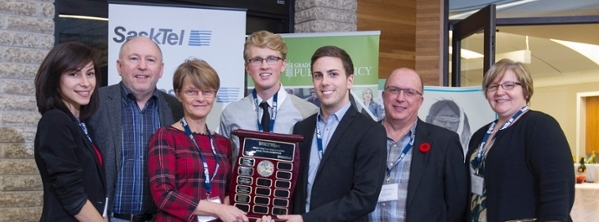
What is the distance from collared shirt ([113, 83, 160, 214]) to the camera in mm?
2680

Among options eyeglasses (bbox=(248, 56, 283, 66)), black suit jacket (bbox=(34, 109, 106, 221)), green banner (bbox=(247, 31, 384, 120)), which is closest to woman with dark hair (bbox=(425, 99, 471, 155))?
green banner (bbox=(247, 31, 384, 120))

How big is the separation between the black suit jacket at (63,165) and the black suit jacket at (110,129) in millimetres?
182

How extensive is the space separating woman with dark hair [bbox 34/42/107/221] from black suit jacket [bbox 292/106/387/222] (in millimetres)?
821

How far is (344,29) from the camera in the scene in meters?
5.54

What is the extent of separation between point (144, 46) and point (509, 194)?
5.56 feet

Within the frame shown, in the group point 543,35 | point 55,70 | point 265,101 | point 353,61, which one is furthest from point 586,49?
point 55,70

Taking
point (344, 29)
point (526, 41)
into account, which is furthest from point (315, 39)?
point (526, 41)

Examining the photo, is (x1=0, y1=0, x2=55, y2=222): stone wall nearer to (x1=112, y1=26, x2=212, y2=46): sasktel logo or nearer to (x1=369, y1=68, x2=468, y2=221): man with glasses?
(x1=112, y1=26, x2=212, y2=46): sasktel logo

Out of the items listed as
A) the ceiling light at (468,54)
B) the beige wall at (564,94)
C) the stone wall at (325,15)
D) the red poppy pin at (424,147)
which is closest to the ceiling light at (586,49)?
the beige wall at (564,94)

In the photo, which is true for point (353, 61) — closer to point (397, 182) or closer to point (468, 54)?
point (468, 54)

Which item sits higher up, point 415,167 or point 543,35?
point 543,35

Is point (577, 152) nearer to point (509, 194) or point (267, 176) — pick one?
point (509, 194)

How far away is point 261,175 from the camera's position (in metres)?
2.47

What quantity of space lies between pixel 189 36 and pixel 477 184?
231 cm
